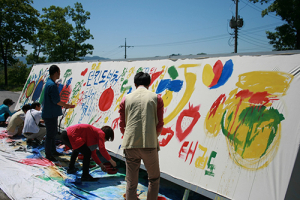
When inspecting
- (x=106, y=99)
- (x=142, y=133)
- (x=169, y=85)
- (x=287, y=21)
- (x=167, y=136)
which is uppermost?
(x=287, y=21)

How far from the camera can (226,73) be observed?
2.69m

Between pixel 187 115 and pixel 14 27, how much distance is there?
26.2 metres

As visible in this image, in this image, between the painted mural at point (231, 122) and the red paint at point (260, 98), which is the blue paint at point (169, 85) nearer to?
the painted mural at point (231, 122)

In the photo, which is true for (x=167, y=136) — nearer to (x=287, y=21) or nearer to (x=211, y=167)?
(x=211, y=167)

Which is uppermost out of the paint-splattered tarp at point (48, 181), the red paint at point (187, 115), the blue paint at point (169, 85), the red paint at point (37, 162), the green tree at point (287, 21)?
the green tree at point (287, 21)

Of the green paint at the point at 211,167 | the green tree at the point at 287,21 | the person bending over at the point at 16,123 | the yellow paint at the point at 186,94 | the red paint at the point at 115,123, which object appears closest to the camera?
the green paint at the point at 211,167

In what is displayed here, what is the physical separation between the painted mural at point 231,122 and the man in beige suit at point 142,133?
656 mm

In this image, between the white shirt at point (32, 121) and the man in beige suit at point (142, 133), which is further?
the white shirt at point (32, 121)

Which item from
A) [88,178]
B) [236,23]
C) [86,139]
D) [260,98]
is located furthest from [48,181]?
[236,23]

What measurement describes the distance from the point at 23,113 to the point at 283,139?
5.27m

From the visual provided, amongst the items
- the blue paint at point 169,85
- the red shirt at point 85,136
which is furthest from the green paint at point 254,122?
the red shirt at point 85,136

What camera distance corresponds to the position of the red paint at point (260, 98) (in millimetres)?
2256

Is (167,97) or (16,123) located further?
(16,123)

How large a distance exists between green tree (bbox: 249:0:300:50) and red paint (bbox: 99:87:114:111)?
14.7 meters
